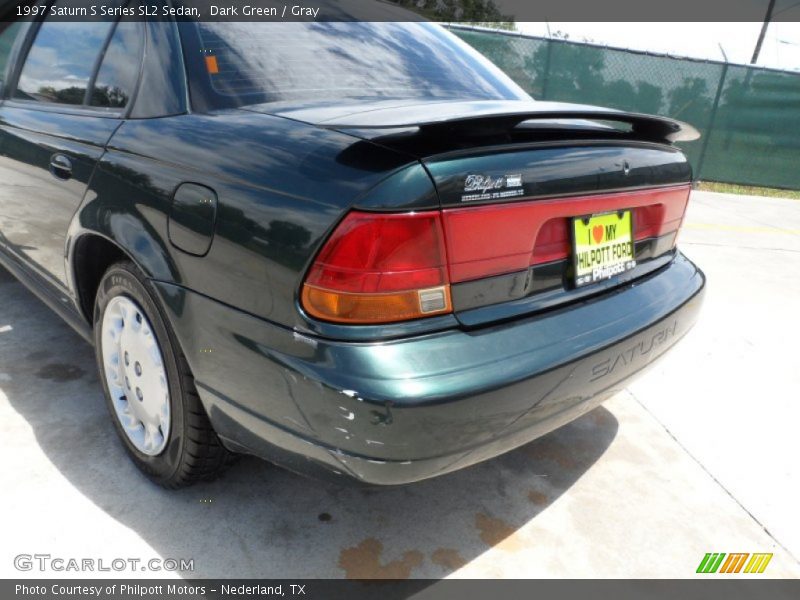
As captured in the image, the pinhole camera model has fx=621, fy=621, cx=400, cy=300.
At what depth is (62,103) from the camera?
2.30 m

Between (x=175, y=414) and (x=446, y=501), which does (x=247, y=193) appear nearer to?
(x=175, y=414)

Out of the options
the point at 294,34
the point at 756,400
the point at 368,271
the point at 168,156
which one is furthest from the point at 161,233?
the point at 756,400

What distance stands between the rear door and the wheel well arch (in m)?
0.10

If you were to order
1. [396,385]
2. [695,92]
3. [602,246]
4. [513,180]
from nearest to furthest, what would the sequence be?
[396,385], [513,180], [602,246], [695,92]

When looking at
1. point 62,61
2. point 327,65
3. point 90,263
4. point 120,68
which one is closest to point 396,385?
point 327,65

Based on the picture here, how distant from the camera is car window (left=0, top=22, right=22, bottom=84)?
110 inches


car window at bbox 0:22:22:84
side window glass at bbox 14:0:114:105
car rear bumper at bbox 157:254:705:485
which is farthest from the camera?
car window at bbox 0:22:22:84

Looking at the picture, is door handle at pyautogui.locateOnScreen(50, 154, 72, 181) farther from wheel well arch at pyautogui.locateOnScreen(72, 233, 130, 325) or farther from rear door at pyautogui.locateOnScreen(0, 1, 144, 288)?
wheel well arch at pyautogui.locateOnScreen(72, 233, 130, 325)

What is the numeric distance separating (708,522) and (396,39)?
2038mm

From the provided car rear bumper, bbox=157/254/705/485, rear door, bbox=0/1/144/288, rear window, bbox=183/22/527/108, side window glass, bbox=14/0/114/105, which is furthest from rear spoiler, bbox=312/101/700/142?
side window glass, bbox=14/0/114/105

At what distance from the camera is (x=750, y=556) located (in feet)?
6.40

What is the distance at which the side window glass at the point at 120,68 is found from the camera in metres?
1.96

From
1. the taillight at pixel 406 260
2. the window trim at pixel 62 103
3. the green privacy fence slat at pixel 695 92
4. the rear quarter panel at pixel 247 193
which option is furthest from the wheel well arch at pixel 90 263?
the green privacy fence slat at pixel 695 92

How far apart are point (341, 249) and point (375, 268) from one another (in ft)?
0.28
